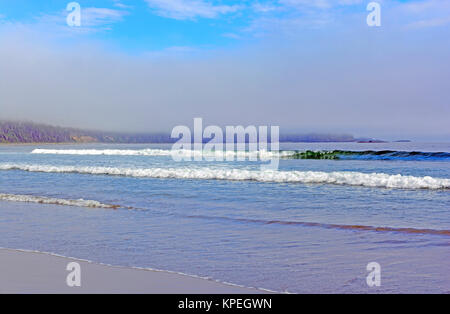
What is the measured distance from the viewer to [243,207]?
1020cm

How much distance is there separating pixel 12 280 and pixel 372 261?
423cm

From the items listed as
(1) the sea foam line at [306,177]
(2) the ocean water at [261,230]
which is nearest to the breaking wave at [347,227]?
(2) the ocean water at [261,230]

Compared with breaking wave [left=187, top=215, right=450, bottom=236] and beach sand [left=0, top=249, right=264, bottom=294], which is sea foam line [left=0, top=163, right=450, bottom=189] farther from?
beach sand [left=0, top=249, right=264, bottom=294]

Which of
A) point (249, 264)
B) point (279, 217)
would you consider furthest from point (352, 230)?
point (249, 264)

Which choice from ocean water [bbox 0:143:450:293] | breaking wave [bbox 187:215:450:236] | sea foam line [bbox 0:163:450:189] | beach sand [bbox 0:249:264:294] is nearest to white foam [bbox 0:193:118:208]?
ocean water [bbox 0:143:450:293]

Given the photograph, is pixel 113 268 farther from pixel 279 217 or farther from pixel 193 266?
pixel 279 217

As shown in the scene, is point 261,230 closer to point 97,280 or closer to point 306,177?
point 97,280

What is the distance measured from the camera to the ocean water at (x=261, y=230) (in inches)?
198

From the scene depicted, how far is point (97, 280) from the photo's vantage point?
4684 millimetres

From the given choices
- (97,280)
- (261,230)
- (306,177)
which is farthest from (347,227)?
(306,177)

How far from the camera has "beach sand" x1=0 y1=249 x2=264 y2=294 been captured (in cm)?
434

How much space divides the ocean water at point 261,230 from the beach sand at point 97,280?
10.3 inches

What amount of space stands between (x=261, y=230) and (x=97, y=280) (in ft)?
11.4

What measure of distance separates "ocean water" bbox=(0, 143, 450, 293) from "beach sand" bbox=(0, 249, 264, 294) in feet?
0.85
